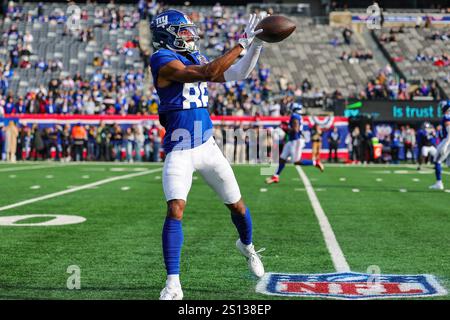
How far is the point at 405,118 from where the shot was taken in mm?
32188

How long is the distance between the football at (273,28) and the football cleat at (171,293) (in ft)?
5.63

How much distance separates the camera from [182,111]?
5672 millimetres

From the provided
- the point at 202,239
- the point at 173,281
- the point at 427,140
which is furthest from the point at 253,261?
the point at 427,140

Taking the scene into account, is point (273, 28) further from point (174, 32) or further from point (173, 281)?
point (173, 281)

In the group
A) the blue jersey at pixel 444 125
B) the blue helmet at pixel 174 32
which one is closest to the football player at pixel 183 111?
the blue helmet at pixel 174 32

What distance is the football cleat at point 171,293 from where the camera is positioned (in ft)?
16.9

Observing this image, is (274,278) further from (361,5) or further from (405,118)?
(361,5)

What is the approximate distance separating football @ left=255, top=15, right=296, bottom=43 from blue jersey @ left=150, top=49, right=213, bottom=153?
22.7 inches

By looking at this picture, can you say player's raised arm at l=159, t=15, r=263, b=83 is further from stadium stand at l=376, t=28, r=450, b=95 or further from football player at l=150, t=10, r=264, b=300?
stadium stand at l=376, t=28, r=450, b=95

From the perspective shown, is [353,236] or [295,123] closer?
[353,236]

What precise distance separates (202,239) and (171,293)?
3.15 metres

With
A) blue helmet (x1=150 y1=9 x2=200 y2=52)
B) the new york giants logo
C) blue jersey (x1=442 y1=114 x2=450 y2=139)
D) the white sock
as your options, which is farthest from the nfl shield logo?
blue jersey (x1=442 y1=114 x2=450 y2=139)

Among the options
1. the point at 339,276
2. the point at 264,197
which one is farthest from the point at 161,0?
the point at 339,276
